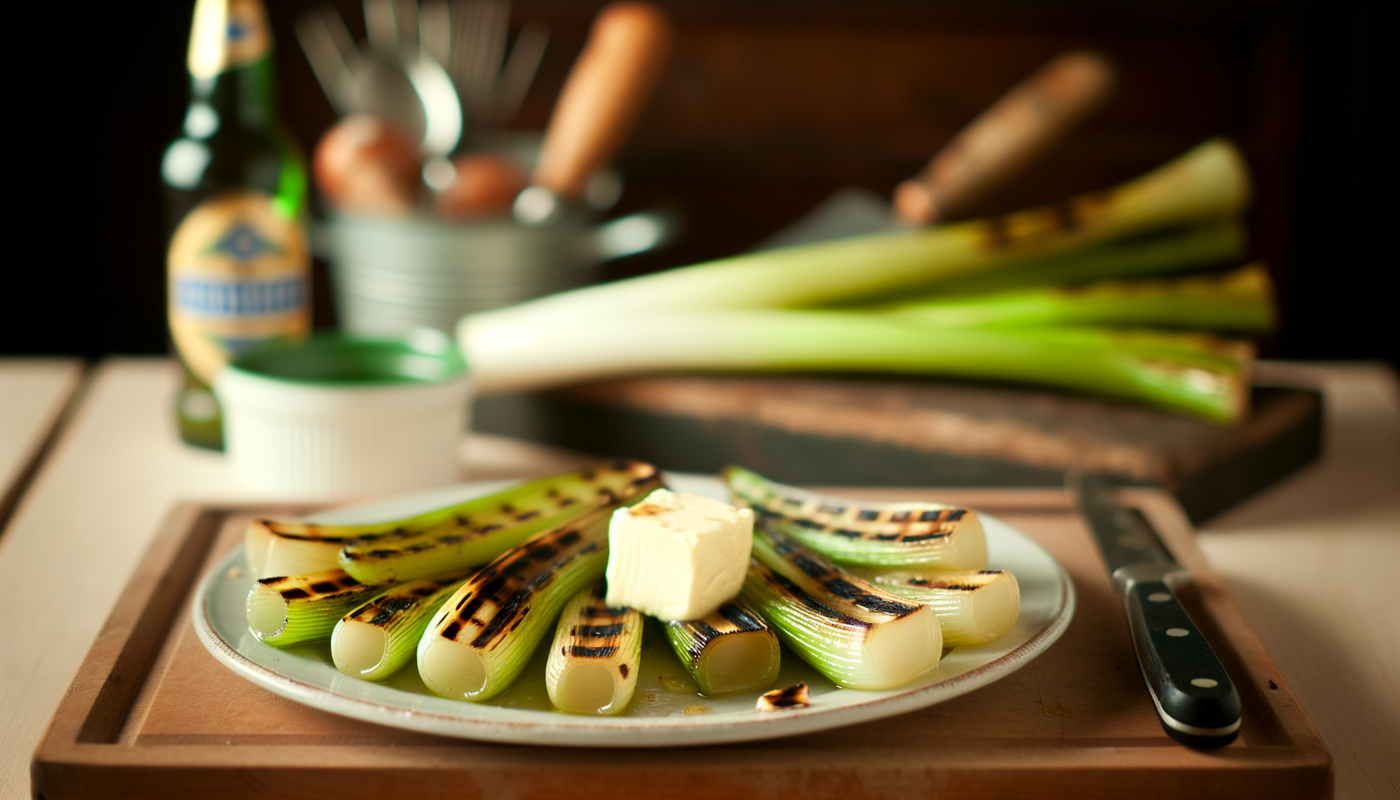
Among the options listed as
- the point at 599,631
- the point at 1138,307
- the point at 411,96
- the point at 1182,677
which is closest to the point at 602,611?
the point at 599,631

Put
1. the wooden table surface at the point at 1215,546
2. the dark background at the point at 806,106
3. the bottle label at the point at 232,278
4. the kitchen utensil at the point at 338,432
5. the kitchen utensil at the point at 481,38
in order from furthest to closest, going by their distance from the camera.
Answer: the dark background at the point at 806,106 → the kitchen utensil at the point at 481,38 → the bottle label at the point at 232,278 → the kitchen utensil at the point at 338,432 → the wooden table surface at the point at 1215,546

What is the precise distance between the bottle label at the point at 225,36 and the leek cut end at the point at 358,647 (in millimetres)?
918

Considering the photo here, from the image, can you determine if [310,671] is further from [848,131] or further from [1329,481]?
[848,131]

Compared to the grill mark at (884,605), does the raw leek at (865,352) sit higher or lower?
lower

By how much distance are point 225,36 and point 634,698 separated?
104 cm

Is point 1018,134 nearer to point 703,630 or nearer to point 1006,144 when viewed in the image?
point 1006,144

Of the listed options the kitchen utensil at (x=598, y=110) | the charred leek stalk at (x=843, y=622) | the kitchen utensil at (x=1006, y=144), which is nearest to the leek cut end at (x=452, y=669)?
the charred leek stalk at (x=843, y=622)

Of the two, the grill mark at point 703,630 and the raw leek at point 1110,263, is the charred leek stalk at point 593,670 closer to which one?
the grill mark at point 703,630

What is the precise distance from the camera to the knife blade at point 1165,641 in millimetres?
752

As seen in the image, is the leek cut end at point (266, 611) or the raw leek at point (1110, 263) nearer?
the leek cut end at point (266, 611)

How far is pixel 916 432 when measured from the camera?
1414mm

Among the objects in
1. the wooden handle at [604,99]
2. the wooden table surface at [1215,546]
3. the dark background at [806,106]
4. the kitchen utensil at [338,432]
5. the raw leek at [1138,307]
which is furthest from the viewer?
the dark background at [806,106]

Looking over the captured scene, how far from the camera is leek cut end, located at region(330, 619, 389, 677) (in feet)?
2.54

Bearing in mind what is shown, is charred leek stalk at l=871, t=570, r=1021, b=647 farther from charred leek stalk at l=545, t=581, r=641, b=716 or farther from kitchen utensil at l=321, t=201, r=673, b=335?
kitchen utensil at l=321, t=201, r=673, b=335
